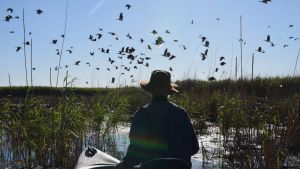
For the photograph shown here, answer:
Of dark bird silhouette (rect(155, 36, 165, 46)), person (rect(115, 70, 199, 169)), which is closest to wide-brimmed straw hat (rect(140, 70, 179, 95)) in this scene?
person (rect(115, 70, 199, 169))

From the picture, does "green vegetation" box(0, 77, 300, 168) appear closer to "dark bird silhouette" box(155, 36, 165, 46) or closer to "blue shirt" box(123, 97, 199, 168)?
"dark bird silhouette" box(155, 36, 165, 46)

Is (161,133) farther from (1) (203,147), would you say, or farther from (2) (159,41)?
(1) (203,147)

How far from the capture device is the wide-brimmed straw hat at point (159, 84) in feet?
14.1

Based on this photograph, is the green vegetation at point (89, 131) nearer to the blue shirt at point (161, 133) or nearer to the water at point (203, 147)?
the water at point (203, 147)

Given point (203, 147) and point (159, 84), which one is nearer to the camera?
point (159, 84)

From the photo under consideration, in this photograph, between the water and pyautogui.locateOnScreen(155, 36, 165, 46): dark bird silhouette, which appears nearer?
pyautogui.locateOnScreen(155, 36, 165, 46): dark bird silhouette

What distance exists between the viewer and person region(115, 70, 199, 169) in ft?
13.4

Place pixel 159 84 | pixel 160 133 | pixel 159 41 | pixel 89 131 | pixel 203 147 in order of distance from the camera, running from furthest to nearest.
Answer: pixel 89 131 < pixel 203 147 < pixel 159 41 < pixel 159 84 < pixel 160 133

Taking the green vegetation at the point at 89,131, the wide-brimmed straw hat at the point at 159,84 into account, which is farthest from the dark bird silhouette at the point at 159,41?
the wide-brimmed straw hat at the point at 159,84

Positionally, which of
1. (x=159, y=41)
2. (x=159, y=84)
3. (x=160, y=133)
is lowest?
(x=160, y=133)

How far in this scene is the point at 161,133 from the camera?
13.4 feet

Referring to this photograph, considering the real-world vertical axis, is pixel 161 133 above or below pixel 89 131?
above


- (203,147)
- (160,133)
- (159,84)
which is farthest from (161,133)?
(203,147)

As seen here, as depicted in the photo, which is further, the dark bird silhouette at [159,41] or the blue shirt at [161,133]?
the dark bird silhouette at [159,41]
